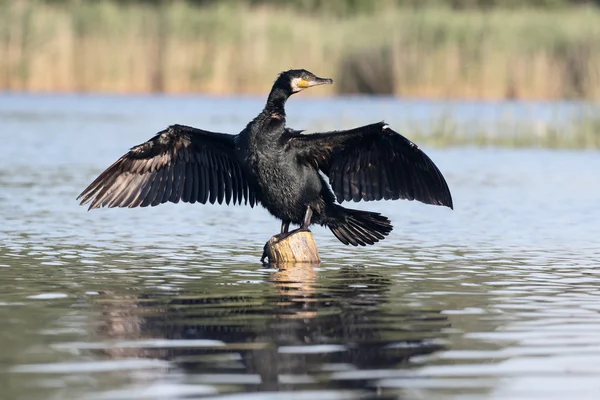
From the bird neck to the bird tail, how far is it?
0.89m

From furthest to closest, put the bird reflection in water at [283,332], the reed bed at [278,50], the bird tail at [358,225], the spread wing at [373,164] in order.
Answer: the reed bed at [278,50] → the bird tail at [358,225] → the spread wing at [373,164] → the bird reflection in water at [283,332]

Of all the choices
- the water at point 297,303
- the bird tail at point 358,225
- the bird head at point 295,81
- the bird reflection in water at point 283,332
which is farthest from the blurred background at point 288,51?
the bird reflection in water at point 283,332

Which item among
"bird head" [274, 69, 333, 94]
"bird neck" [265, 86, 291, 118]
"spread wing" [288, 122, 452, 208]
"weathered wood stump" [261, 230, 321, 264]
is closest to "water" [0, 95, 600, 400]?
"weathered wood stump" [261, 230, 321, 264]

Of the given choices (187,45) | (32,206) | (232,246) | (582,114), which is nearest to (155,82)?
(187,45)

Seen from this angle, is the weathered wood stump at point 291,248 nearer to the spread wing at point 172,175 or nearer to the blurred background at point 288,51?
the spread wing at point 172,175

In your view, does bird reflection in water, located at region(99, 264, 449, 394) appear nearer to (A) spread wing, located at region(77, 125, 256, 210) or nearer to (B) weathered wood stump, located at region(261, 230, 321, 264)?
(B) weathered wood stump, located at region(261, 230, 321, 264)

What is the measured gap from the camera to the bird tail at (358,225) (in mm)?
9758

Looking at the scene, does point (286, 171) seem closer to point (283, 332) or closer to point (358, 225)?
point (358, 225)

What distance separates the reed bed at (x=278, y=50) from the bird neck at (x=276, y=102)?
18.2 meters

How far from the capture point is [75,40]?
29.2m

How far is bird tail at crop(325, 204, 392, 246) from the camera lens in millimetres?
9758

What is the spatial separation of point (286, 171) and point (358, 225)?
0.91m

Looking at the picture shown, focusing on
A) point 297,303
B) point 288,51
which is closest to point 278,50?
point 288,51

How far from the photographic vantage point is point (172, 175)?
10086 mm
